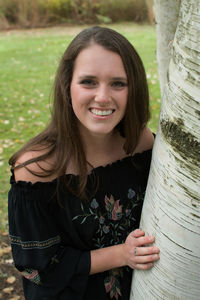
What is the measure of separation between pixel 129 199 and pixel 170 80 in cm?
79

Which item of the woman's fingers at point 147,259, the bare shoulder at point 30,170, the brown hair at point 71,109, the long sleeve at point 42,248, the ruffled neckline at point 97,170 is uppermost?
the brown hair at point 71,109

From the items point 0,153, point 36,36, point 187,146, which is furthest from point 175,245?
point 36,36

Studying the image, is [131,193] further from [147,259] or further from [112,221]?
[147,259]

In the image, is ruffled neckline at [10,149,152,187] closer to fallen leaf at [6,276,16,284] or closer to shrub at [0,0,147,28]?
fallen leaf at [6,276,16,284]

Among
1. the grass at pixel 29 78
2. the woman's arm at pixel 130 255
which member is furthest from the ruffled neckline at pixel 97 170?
the grass at pixel 29 78

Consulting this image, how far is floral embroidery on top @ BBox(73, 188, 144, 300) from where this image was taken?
1665 millimetres

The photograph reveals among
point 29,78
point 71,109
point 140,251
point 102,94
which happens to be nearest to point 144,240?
point 140,251

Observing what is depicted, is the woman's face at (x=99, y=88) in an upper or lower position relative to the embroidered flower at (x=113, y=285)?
upper

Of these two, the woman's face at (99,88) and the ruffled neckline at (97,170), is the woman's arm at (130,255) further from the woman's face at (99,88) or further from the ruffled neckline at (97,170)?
the woman's face at (99,88)

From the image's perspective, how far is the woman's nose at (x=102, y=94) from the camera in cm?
140

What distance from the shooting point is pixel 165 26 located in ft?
7.78

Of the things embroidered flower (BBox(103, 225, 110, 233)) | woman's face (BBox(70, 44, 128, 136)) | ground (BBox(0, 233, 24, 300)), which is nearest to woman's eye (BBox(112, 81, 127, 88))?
woman's face (BBox(70, 44, 128, 136))

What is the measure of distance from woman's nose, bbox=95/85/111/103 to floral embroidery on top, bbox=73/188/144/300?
1.64 feet

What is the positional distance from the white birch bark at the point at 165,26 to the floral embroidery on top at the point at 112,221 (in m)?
1.00
